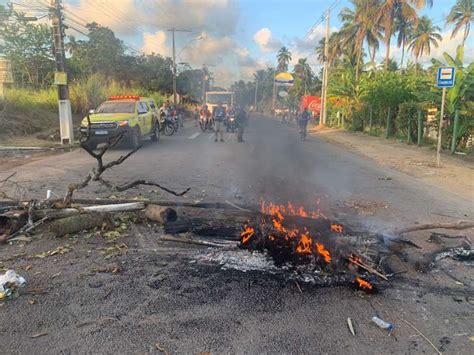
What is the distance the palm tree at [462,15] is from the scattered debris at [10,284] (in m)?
50.3

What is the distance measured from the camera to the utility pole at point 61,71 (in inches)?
631

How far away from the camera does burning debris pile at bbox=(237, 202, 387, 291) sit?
4.19 metres

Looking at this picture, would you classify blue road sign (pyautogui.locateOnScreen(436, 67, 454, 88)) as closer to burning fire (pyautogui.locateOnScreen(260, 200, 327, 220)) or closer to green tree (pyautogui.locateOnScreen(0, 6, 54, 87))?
burning fire (pyautogui.locateOnScreen(260, 200, 327, 220))

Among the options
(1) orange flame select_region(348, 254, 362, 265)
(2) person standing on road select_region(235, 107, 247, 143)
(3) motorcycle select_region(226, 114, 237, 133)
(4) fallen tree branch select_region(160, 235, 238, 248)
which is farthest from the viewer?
(3) motorcycle select_region(226, 114, 237, 133)

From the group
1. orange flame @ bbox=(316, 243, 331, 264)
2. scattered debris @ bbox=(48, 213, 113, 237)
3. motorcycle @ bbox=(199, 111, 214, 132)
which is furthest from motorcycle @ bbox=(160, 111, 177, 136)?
orange flame @ bbox=(316, 243, 331, 264)

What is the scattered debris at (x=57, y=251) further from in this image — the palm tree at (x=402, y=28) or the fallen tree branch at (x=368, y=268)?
the palm tree at (x=402, y=28)

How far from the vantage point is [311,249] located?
4.63m

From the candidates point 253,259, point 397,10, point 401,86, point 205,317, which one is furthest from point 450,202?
point 397,10

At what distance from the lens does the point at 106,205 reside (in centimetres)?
568

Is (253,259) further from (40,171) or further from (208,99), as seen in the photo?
(208,99)

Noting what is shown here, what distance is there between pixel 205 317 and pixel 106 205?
117 inches

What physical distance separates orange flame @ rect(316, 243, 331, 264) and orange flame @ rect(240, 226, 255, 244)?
3.01ft

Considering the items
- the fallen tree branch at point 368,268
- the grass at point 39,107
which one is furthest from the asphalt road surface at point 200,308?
the grass at point 39,107

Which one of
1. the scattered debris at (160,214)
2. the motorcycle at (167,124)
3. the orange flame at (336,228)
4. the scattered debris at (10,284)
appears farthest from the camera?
the motorcycle at (167,124)
